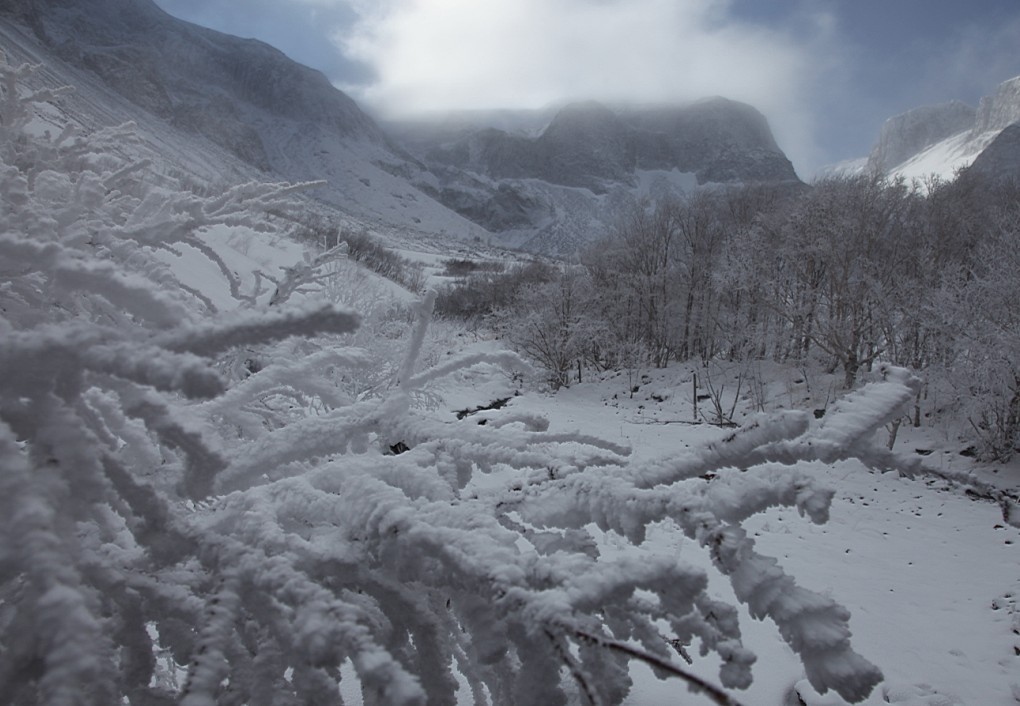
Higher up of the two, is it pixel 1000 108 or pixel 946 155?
pixel 1000 108

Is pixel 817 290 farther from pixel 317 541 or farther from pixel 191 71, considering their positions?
pixel 191 71

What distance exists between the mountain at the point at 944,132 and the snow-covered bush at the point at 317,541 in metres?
100

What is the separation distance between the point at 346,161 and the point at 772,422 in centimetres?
10723

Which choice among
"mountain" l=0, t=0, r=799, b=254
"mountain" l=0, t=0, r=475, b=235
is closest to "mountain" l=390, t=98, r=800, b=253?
"mountain" l=0, t=0, r=799, b=254

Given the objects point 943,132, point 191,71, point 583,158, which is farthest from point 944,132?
point 191,71

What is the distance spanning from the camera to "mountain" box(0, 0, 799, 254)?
7131 centimetres

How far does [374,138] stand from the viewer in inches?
4486

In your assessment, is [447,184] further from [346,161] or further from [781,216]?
[781,216]

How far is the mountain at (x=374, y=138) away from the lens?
7131 cm

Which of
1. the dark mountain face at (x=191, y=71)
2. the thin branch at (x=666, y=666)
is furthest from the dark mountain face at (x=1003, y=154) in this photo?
the dark mountain face at (x=191, y=71)

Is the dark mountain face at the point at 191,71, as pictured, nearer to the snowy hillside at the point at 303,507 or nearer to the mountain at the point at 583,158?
the mountain at the point at 583,158

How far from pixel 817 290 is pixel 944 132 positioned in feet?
440

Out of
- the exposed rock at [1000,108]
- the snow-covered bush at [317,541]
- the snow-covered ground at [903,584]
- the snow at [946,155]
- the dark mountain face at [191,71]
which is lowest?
the snow-covered ground at [903,584]

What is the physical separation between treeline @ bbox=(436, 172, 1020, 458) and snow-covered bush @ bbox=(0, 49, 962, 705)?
1240 centimetres
